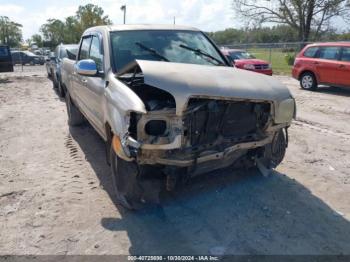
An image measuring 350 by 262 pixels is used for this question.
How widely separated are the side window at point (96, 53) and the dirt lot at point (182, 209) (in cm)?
147

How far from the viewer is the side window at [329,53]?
41.6ft

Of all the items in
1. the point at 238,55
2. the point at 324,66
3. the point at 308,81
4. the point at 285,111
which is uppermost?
the point at 238,55

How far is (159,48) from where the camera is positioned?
4.74 m

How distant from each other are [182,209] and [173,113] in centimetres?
119

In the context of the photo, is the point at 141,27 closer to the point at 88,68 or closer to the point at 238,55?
the point at 88,68

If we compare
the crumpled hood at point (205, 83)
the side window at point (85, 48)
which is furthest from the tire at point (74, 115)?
the crumpled hood at point (205, 83)

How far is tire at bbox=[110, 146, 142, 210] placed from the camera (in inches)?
146

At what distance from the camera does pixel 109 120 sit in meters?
3.96

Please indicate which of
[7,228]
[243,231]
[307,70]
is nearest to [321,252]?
[243,231]

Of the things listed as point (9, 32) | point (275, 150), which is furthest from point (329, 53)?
point (9, 32)

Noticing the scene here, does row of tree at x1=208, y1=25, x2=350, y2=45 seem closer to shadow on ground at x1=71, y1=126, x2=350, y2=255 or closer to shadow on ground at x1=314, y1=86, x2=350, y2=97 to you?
shadow on ground at x1=314, y1=86, x2=350, y2=97

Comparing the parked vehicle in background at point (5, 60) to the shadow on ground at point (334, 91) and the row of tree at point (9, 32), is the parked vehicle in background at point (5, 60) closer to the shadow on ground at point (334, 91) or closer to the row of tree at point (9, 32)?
the shadow on ground at point (334, 91)

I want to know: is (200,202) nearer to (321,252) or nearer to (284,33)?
(321,252)

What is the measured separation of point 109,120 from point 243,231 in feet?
5.88
